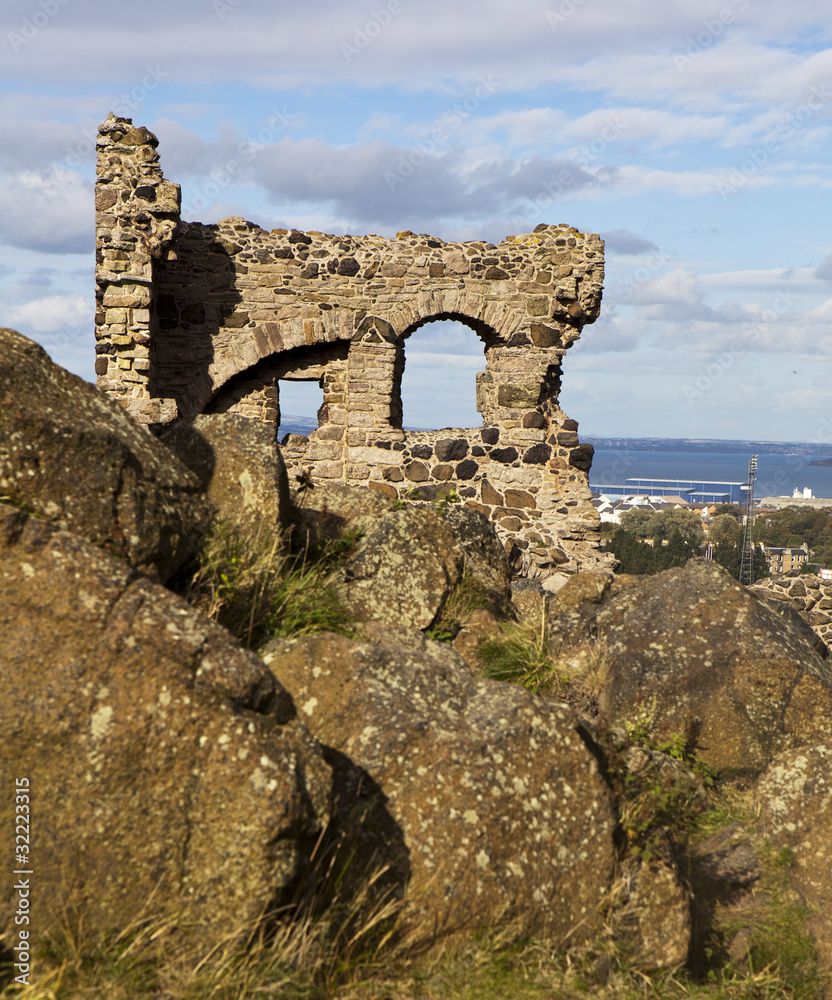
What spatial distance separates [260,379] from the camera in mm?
9844

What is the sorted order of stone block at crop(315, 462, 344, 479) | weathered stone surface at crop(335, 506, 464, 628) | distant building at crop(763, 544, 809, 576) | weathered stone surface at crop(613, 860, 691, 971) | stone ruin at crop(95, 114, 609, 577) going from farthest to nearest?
1. distant building at crop(763, 544, 809, 576)
2. stone block at crop(315, 462, 344, 479)
3. stone ruin at crop(95, 114, 609, 577)
4. weathered stone surface at crop(335, 506, 464, 628)
5. weathered stone surface at crop(613, 860, 691, 971)

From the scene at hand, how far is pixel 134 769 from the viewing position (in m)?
2.45

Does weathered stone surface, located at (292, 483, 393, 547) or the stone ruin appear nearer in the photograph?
weathered stone surface, located at (292, 483, 393, 547)

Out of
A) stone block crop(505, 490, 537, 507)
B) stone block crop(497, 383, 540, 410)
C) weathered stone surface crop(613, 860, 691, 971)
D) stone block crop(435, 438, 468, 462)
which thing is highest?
stone block crop(497, 383, 540, 410)

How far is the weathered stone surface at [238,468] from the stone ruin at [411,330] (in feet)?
16.6

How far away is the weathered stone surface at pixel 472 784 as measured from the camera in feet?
9.66

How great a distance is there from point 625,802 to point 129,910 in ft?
6.65

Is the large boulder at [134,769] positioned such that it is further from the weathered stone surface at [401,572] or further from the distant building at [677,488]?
the distant building at [677,488]

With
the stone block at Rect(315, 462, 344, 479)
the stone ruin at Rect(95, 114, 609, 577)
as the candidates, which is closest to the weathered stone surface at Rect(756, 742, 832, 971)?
the stone ruin at Rect(95, 114, 609, 577)

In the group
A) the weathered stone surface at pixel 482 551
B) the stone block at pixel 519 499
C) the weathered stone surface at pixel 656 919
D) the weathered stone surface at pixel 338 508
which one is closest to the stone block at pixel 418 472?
the stone block at pixel 519 499

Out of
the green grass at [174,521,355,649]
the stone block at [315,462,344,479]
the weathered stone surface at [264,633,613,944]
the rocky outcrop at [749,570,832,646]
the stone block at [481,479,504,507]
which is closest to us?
the weathered stone surface at [264,633,613,944]

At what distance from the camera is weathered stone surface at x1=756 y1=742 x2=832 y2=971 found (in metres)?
3.82

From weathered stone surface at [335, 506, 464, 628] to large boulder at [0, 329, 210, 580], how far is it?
110 cm

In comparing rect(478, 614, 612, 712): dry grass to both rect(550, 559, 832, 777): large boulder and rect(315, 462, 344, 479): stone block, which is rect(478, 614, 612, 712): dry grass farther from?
rect(315, 462, 344, 479): stone block
